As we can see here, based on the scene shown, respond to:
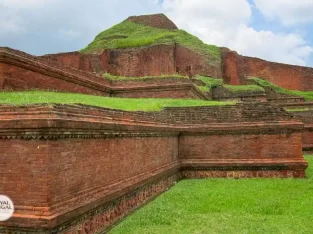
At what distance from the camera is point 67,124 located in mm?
3906

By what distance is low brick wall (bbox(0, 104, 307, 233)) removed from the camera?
372cm

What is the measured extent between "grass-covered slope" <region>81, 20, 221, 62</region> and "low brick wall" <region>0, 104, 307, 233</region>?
47.4 ft

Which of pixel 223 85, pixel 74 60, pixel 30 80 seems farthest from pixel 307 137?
pixel 74 60

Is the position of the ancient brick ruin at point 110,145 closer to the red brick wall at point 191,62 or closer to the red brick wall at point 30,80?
the red brick wall at point 30,80

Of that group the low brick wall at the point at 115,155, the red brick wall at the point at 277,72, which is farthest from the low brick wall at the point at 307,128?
the red brick wall at the point at 277,72

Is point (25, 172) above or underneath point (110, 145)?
underneath

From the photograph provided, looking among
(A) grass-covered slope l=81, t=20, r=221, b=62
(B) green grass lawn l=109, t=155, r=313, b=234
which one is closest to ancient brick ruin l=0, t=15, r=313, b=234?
(B) green grass lawn l=109, t=155, r=313, b=234

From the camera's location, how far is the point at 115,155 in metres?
5.41

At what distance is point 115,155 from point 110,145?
9.2 inches

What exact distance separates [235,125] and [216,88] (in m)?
12.8

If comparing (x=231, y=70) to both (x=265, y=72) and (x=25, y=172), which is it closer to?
(x=265, y=72)

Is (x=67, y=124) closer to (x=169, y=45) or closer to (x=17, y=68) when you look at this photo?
(x=17, y=68)

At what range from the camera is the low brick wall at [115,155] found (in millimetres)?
3717

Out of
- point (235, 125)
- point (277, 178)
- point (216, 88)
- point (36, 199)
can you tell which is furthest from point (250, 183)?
point (216, 88)
